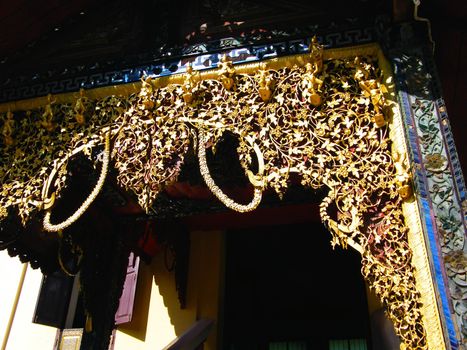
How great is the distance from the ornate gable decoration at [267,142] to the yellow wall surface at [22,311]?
328cm

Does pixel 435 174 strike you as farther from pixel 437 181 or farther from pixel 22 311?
pixel 22 311

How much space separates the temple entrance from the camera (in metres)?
5.35

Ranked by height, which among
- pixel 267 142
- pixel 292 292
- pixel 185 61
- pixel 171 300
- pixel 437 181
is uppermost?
pixel 185 61

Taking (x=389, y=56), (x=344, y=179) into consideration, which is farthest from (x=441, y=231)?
(x=389, y=56)

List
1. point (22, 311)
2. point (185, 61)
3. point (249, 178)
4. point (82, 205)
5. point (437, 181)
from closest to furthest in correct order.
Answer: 1. point (437, 181)
2. point (249, 178)
3. point (82, 205)
4. point (185, 61)
5. point (22, 311)

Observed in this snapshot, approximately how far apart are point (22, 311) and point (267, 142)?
16.2ft

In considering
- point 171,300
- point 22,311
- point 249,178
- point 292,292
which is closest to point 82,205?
point 249,178

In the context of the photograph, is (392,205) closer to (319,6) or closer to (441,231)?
(441,231)

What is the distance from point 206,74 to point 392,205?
1.60m

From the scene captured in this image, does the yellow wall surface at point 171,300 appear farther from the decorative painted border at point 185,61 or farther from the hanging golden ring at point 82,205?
the decorative painted border at point 185,61

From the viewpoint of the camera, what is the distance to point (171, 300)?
5.67 metres

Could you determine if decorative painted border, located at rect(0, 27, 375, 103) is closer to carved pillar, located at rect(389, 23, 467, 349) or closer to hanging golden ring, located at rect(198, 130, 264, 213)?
carved pillar, located at rect(389, 23, 467, 349)

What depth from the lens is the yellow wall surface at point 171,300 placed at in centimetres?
549

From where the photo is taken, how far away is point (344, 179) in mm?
2855
